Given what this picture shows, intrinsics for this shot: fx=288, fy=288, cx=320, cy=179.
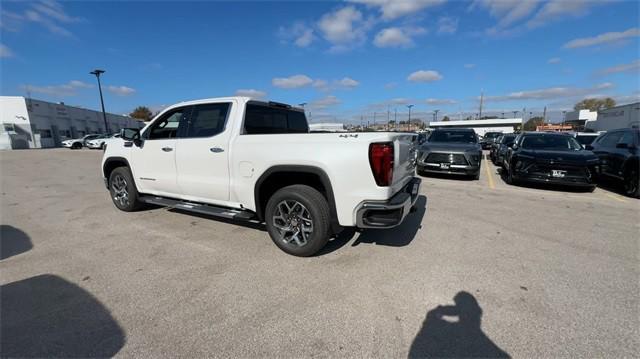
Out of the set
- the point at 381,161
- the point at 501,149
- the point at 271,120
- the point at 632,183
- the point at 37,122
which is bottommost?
the point at 632,183

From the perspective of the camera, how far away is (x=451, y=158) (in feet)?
28.8

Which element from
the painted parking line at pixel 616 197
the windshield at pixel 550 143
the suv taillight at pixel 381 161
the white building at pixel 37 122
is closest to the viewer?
the suv taillight at pixel 381 161

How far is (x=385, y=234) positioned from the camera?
4195mm

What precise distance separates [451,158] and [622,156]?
400 centimetres

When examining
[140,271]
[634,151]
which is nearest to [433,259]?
[140,271]

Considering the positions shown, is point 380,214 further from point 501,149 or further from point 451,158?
point 501,149

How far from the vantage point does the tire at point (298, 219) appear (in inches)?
127

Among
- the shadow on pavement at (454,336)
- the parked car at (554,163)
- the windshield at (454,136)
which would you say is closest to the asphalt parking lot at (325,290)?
the shadow on pavement at (454,336)

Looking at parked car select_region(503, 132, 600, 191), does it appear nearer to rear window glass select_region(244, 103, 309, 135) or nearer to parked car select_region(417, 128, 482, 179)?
parked car select_region(417, 128, 482, 179)

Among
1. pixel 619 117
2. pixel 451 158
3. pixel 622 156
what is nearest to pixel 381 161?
pixel 451 158

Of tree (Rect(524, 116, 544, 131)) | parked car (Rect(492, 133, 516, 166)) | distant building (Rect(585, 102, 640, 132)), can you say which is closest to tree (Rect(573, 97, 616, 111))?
tree (Rect(524, 116, 544, 131))

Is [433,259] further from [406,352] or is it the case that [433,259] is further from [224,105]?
[224,105]

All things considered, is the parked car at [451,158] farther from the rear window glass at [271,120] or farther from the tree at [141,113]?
the tree at [141,113]

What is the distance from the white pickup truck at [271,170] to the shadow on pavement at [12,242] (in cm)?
146
